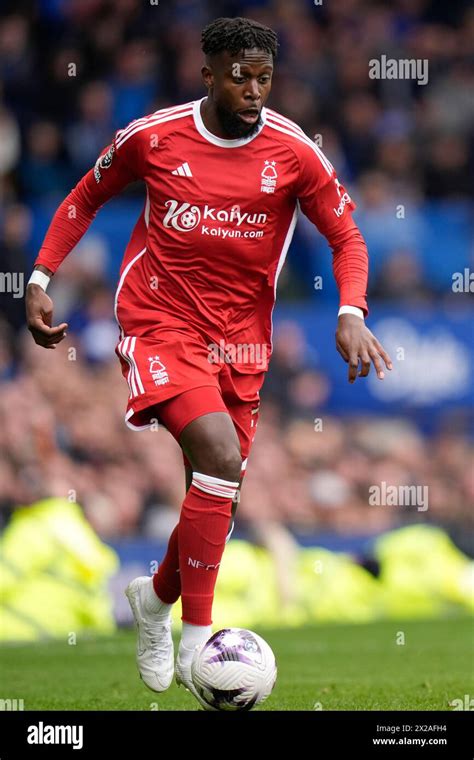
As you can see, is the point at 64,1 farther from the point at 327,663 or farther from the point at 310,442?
the point at 327,663

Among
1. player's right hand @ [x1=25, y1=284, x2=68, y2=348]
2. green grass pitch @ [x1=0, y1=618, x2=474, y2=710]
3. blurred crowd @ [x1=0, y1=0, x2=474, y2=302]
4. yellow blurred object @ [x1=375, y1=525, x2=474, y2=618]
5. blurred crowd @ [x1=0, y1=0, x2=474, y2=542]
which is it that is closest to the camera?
player's right hand @ [x1=25, y1=284, x2=68, y2=348]

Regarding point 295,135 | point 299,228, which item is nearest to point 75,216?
point 295,135

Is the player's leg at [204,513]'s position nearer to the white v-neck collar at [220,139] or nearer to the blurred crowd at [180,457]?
the white v-neck collar at [220,139]

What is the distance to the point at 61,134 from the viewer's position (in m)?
14.5

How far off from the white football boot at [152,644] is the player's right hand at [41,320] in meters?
1.25

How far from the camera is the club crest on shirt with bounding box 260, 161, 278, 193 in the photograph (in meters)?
5.77

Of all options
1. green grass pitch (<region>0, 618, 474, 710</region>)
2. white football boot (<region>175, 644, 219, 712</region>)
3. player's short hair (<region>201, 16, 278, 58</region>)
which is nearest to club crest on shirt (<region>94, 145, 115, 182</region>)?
player's short hair (<region>201, 16, 278, 58</region>)

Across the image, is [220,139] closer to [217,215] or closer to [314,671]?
[217,215]

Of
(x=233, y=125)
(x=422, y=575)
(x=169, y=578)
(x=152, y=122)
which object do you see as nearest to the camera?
(x=233, y=125)

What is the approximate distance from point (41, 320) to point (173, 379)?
25.2 inches

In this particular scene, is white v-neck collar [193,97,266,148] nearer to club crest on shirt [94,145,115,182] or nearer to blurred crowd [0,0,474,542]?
club crest on shirt [94,145,115,182]

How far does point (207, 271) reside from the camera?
5.81 m

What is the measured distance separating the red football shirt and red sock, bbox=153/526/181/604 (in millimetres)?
953

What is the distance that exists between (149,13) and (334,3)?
2.09m
